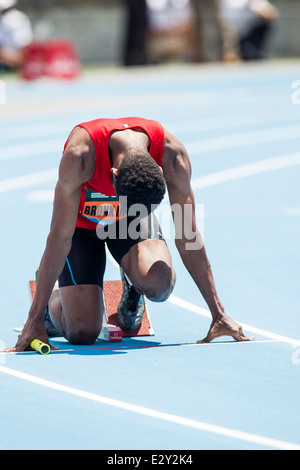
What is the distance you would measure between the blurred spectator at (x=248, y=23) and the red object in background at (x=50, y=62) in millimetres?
6130

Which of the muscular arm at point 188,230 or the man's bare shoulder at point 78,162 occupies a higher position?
the man's bare shoulder at point 78,162

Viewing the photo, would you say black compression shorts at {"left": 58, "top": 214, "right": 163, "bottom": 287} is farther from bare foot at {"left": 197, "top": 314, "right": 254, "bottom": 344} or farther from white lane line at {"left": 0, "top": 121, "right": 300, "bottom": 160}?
white lane line at {"left": 0, "top": 121, "right": 300, "bottom": 160}

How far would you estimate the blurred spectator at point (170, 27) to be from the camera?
83.7 ft

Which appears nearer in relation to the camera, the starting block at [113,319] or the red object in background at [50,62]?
the starting block at [113,319]

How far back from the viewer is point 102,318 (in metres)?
5.49

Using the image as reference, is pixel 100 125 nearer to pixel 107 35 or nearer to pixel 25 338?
pixel 25 338

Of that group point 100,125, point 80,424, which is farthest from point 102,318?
point 80,424

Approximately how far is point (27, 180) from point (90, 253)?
5771mm

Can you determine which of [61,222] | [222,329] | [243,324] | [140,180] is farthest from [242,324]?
[140,180]

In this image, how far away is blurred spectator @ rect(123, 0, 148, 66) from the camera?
24.6 metres

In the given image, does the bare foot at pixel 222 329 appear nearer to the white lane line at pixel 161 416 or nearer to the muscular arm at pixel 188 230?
the muscular arm at pixel 188 230

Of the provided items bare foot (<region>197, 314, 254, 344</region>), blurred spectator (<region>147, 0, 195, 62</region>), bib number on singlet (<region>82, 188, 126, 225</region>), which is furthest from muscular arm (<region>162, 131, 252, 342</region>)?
blurred spectator (<region>147, 0, 195, 62</region>)

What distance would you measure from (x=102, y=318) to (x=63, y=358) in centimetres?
58

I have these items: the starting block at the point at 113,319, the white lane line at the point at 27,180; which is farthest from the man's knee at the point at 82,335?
the white lane line at the point at 27,180
